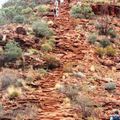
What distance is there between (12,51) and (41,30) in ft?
11.1

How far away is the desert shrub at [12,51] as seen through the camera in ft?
66.9

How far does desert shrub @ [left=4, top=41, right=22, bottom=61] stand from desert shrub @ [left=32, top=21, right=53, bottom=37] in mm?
2707

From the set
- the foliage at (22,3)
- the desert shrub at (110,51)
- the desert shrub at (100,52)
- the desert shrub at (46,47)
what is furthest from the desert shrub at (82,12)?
the desert shrub at (46,47)

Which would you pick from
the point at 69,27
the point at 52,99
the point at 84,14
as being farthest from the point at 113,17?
the point at 52,99

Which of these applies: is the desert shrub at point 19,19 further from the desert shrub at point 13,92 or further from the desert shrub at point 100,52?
the desert shrub at point 13,92

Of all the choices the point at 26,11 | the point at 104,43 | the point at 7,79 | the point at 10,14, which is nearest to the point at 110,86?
the point at 7,79

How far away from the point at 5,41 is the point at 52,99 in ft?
18.6

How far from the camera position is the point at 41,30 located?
77.1 ft

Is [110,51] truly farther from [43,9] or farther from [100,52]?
[43,9]

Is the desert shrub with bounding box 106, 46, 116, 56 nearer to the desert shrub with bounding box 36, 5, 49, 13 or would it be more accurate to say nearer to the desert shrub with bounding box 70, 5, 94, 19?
the desert shrub with bounding box 70, 5, 94, 19

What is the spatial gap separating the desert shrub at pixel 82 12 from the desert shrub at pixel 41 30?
4.01m

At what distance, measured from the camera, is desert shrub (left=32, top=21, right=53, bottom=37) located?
77.2 feet

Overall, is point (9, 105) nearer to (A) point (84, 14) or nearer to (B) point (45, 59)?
(B) point (45, 59)

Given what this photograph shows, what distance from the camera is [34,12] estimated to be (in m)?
29.2
